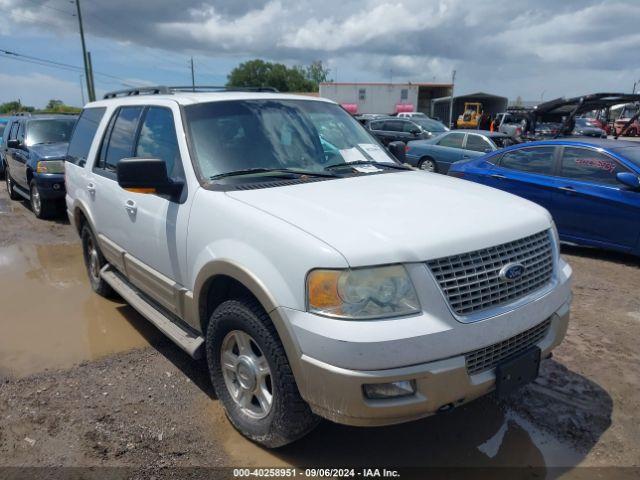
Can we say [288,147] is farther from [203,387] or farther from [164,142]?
[203,387]

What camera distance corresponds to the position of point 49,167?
862 centimetres

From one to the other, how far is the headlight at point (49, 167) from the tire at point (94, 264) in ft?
13.2

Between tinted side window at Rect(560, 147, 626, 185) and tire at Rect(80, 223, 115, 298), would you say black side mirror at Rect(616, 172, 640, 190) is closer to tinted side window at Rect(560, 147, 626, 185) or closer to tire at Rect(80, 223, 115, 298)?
tinted side window at Rect(560, 147, 626, 185)

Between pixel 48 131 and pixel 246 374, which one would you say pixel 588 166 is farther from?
pixel 48 131

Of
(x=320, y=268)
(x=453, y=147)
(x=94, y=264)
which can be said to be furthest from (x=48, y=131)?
(x=320, y=268)

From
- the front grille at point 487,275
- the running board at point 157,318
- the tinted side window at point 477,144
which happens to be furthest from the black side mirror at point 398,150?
the tinted side window at point 477,144

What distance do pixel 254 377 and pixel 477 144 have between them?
11.6m

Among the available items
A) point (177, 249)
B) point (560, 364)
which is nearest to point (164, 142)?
point (177, 249)

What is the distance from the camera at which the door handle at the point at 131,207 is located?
365 cm

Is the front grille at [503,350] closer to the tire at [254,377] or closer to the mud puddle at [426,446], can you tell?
the mud puddle at [426,446]

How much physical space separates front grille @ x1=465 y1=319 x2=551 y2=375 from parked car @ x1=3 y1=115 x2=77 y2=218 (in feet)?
26.7

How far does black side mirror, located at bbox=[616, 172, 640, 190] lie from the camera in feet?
19.6

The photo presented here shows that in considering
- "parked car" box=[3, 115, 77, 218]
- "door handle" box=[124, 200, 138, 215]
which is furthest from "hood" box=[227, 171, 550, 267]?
"parked car" box=[3, 115, 77, 218]

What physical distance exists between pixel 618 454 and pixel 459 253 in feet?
5.21
